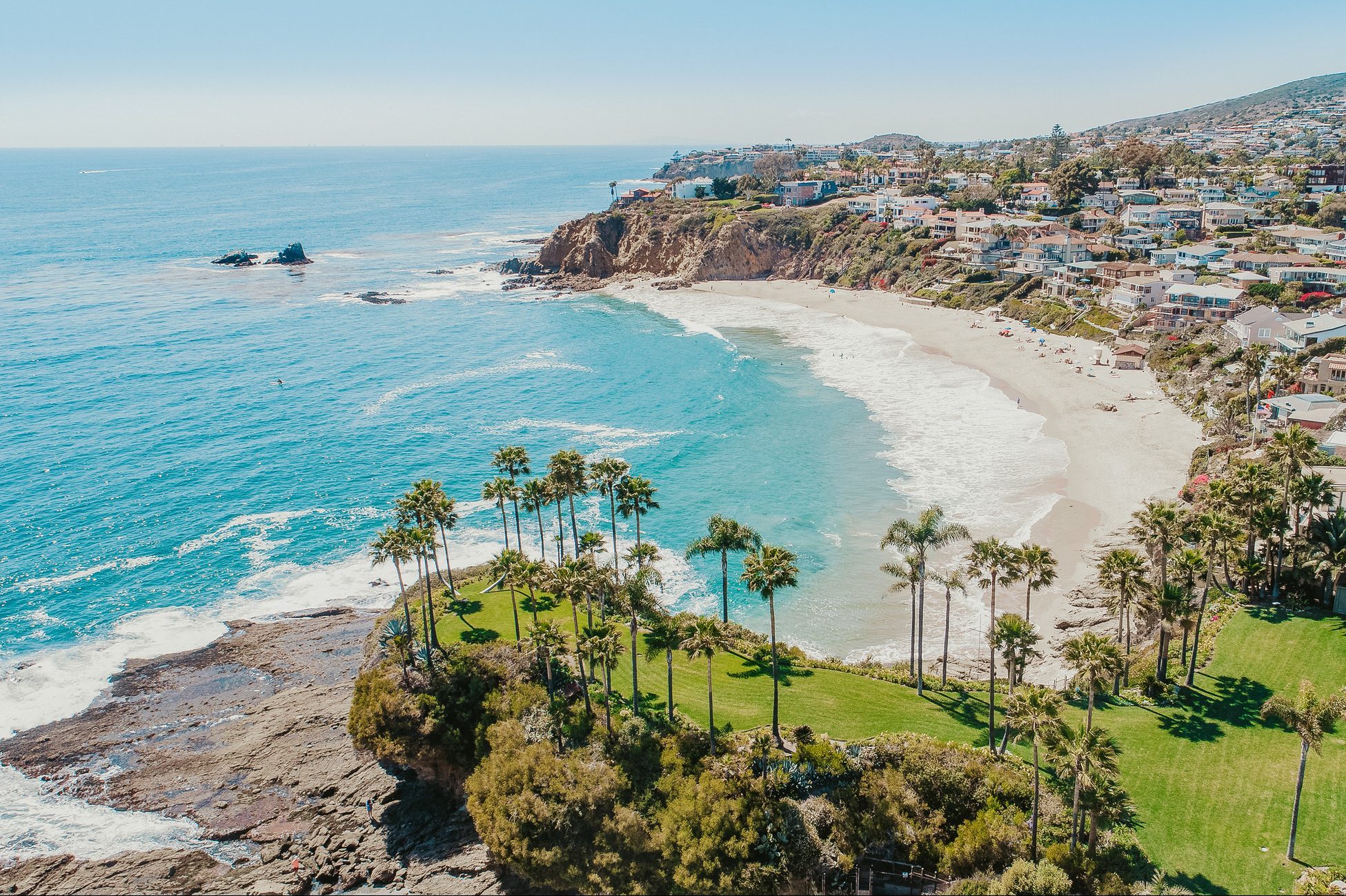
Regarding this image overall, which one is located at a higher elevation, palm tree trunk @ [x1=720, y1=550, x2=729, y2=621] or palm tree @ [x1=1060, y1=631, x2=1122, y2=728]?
palm tree @ [x1=1060, y1=631, x2=1122, y2=728]

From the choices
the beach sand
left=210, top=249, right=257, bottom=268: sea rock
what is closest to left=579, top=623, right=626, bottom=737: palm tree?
the beach sand

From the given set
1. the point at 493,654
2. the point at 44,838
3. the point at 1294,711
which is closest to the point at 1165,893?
the point at 1294,711

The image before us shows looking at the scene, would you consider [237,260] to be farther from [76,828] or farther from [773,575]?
[773,575]

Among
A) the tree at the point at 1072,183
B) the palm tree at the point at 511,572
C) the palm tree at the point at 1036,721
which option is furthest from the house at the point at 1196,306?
the palm tree at the point at 511,572

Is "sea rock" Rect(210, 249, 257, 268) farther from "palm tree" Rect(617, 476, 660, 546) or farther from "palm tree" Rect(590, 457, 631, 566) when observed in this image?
"palm tree" Rect(617, 476, 660, 546)

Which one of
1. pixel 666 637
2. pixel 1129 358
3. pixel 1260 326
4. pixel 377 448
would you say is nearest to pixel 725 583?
pixel 666 637

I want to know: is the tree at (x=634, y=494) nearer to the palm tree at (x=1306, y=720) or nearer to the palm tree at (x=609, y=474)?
the palm tree at (x=609, y=474)
